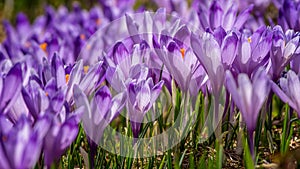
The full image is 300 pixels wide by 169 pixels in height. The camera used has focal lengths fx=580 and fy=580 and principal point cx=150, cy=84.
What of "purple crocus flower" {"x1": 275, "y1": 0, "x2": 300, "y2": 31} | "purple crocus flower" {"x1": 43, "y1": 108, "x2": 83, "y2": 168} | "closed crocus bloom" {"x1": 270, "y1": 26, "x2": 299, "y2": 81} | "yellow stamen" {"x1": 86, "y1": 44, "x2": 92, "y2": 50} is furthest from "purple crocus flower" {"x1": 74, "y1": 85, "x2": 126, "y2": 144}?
"yellow stamen" {"x1": 86, "y1": 44, "x2": 92, "y2": 50}

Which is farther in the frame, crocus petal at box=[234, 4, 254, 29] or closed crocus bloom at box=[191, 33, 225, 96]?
crocus petal at box=[234, 4, 254, 29]

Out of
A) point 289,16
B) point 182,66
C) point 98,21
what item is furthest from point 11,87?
point 98,21

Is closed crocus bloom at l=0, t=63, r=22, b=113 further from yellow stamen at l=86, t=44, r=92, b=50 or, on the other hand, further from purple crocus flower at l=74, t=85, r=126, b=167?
yellow stamen at l=86, t=44, r=92, b=50

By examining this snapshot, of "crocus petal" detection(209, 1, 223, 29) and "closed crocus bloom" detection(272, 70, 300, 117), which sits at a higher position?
"crocus petal" detection(209, 1, 223, 29)

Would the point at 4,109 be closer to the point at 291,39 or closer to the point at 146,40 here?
the point at 146,40

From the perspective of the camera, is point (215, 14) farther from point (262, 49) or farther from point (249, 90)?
point (249, 90)

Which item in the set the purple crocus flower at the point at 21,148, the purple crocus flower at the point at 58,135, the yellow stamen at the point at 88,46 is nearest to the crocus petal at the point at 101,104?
the purple crocus flower at the point at 58,135

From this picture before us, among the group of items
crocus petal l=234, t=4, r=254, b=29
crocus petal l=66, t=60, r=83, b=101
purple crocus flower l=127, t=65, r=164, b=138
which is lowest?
purple crocus flower l=127, t=65, r=164, b=138

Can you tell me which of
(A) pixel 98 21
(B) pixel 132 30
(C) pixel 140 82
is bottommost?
(C) pixel 140 82

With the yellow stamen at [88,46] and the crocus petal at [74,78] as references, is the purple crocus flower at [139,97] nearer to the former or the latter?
the crocus petal at [74,78]

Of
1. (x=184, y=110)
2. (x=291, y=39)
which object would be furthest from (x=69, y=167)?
(x=291, y=39)
